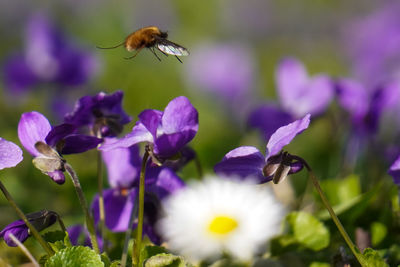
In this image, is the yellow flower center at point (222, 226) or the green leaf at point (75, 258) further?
the yellow flower center at point (222, 226)

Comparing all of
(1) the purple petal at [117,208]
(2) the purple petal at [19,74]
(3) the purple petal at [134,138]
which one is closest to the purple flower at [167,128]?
(3) the purple petal at [134,138]

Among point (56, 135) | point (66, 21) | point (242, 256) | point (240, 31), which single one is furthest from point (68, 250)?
point (240, 31)

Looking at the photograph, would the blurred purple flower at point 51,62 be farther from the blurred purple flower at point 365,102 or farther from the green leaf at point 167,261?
the green leaf at point 167,261

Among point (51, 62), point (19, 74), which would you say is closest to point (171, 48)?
point (51, 62)

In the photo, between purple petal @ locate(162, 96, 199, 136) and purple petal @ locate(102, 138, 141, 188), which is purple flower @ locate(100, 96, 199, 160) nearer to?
purple petal @ locate(162, 96, 199, 136)

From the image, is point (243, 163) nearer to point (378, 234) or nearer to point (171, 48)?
point (171, 48)

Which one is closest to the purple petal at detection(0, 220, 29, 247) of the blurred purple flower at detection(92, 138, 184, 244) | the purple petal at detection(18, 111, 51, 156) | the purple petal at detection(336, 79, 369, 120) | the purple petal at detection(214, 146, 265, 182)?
the purple petal at detection(18, 111, 51, 156)

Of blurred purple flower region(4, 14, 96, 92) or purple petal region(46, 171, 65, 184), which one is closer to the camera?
purple petal region(46, 171, 65, 184)
